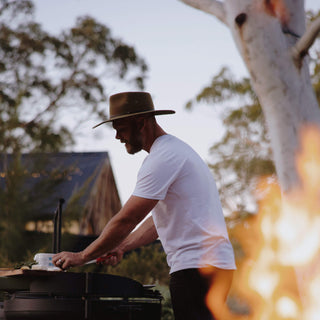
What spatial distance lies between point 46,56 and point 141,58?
3528 mm

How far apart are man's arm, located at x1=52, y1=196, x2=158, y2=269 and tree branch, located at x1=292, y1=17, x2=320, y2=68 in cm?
398

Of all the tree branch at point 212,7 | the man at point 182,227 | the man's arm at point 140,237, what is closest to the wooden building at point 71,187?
the man's arm at point 140,237

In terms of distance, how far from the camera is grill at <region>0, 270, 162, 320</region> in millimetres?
2715

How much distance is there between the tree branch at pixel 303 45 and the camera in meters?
5.87

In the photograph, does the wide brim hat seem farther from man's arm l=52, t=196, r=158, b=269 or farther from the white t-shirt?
man's arm l=52, t=196, r=158, b=269

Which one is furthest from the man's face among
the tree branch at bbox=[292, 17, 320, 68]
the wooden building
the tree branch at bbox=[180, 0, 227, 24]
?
the tree branch at bbox=[180, 0, 227, 24]

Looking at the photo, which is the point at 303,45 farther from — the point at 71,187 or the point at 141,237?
the point at 71,187

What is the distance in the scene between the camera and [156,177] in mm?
2537

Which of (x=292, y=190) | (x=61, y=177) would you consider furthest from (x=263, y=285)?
(x=61, y=177)

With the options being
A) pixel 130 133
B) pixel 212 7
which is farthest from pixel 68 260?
pixel 212 7

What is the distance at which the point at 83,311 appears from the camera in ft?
8.89

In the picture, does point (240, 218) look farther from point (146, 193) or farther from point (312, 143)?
→ point (146, 193)

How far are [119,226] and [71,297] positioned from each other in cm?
52

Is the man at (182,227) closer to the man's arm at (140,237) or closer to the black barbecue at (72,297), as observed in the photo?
the black barbecue at (72,297)
